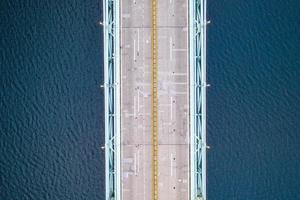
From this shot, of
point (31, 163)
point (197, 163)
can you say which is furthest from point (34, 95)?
point (197, 163)

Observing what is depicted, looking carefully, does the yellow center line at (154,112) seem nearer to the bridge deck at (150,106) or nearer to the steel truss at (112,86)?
the bridge deck at (150,106)

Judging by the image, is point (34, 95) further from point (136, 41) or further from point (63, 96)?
point (136, 41)

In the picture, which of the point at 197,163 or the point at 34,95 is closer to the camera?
the point at 197,163

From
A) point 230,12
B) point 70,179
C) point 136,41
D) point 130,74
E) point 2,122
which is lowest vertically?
point 70,179

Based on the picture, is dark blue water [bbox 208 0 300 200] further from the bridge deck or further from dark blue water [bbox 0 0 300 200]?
the bridge deck

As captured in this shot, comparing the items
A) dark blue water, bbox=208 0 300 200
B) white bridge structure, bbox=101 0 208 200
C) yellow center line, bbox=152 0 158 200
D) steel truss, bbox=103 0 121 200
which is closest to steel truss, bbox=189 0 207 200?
white bridge structure, bbox=101 0 208 200

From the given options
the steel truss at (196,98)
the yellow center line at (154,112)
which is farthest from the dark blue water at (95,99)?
the yellow center line at (154,112)

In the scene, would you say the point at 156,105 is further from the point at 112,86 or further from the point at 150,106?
the point at 112,86
